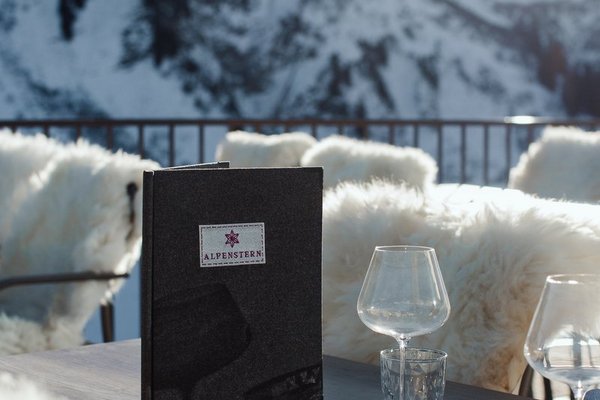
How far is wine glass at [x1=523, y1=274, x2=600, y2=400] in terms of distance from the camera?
0.81 m

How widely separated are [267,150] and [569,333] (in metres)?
2.51

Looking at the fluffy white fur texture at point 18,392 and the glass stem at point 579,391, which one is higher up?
the fluffy white fur texture at point 18,392

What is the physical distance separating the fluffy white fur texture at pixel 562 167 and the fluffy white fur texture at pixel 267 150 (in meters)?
0.77

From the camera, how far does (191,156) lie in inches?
241

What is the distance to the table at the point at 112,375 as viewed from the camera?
1.04 m

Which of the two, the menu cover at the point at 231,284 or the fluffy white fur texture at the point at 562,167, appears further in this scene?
the fluffy white fur texture at the point at 562,167

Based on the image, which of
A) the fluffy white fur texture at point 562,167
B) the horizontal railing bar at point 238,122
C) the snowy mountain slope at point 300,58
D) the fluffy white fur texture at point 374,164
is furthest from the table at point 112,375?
the snowy mountain slope at point 300,58

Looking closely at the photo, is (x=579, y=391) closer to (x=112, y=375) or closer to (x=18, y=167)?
(x=112, y=375)

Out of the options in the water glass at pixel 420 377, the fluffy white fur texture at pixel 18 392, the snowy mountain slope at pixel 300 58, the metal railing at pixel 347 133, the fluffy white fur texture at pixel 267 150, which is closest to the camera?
the fluffy white fur texture at pixel 18 392

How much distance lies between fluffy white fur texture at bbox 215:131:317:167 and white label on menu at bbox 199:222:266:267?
2.33 m

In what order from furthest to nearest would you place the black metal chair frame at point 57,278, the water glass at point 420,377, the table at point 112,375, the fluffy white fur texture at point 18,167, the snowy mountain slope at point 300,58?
1. the snowy mountain slope at point 300,58
2. the fluffy white fur texture at point 18,167
3. the black metal chair frame at point 57,278
4. the table at point 112,375
5. the water glass at point 420,377

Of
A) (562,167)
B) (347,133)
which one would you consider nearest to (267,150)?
(562,167)

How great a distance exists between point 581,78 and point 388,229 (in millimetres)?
6744

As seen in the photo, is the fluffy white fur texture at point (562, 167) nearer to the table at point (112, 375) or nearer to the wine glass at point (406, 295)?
the table at point (112, 375)
